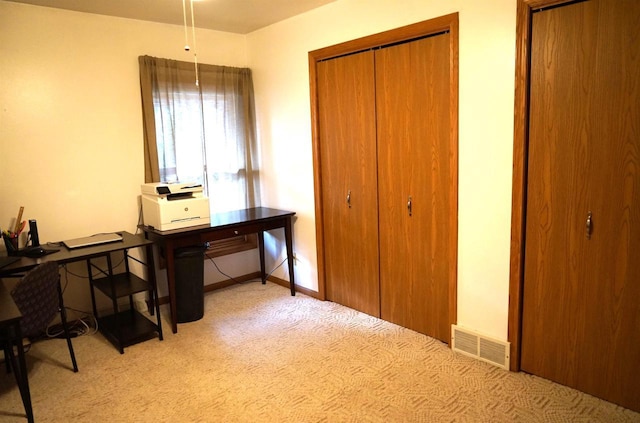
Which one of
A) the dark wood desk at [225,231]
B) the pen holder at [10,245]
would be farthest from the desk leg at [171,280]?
the pen holder at [10,245]

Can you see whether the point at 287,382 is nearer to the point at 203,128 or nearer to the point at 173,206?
the point at 173,206

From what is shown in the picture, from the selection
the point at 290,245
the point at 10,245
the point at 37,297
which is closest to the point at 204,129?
the point at 290,245

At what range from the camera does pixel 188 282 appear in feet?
11.3

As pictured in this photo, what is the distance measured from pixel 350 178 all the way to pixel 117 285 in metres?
1.92

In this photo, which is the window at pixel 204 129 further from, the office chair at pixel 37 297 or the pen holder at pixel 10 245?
the office chair at pixel 37 297

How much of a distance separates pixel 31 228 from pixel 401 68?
2808 mm

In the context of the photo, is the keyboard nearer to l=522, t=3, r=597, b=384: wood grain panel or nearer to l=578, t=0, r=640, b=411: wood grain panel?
l=522, t=3, r=597, b=384: wood grain panel

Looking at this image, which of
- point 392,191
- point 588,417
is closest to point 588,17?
point 392,191

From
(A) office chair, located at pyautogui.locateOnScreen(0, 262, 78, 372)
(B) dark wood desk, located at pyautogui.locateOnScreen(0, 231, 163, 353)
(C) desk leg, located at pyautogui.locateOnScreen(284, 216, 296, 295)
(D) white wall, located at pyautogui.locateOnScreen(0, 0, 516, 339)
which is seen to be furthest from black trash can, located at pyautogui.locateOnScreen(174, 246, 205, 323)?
(A) office chair, located at pyautogui.locateOnScreen(0, 262, 78, 372)

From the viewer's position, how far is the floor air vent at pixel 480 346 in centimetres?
263

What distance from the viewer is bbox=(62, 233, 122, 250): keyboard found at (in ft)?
10.1

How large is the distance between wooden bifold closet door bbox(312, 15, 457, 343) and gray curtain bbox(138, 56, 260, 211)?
0.91 meters

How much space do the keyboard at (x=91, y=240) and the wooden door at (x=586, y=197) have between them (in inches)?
110

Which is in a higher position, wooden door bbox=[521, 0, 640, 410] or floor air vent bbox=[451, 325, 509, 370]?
wooden door bbox=[521, 0, 640, 410]
